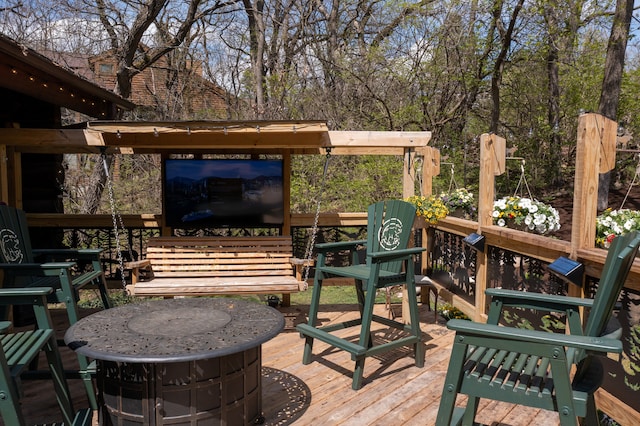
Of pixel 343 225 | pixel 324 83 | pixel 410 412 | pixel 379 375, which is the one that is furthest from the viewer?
pixel 324 83

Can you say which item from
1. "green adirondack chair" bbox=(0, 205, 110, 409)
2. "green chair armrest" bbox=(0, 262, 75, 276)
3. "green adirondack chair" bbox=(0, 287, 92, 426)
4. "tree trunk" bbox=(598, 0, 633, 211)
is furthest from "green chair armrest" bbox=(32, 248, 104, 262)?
"tree trunk" bbox=(598, 0, 633, 211)

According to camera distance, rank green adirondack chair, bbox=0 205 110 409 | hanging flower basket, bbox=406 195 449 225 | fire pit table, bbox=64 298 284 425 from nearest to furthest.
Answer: fire pit table, bbox=64 298 284 425
green adirondack chair, bbox=0 205 110 409
hanging flower basket, bbox=406 195 449 225

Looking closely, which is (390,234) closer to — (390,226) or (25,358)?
(390,226)

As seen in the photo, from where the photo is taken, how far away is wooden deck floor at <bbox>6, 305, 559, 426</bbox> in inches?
99.8

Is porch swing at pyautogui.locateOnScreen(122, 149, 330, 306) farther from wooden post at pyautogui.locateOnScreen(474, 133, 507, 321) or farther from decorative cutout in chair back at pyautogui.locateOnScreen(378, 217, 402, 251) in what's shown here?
wooden post at pyautogui.locateOnScreen(474, 133, 507, 321)

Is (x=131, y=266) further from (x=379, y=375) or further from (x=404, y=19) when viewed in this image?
(x=404, y=19)

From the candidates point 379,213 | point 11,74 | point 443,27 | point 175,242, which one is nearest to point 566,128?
point 443,27

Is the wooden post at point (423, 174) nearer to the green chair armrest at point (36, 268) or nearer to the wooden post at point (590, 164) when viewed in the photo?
the wooden post at point (590, 164)

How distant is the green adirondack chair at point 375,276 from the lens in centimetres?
296

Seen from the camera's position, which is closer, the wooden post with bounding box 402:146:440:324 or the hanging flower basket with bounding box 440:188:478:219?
the wooden post with bounding box 402:146:440:324

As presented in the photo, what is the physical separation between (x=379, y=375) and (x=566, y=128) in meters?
9.37

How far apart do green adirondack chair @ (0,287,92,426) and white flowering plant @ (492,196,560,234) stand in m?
2.83

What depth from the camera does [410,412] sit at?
8.55 feet

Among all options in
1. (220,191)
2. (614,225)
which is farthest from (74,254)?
(614,225)
